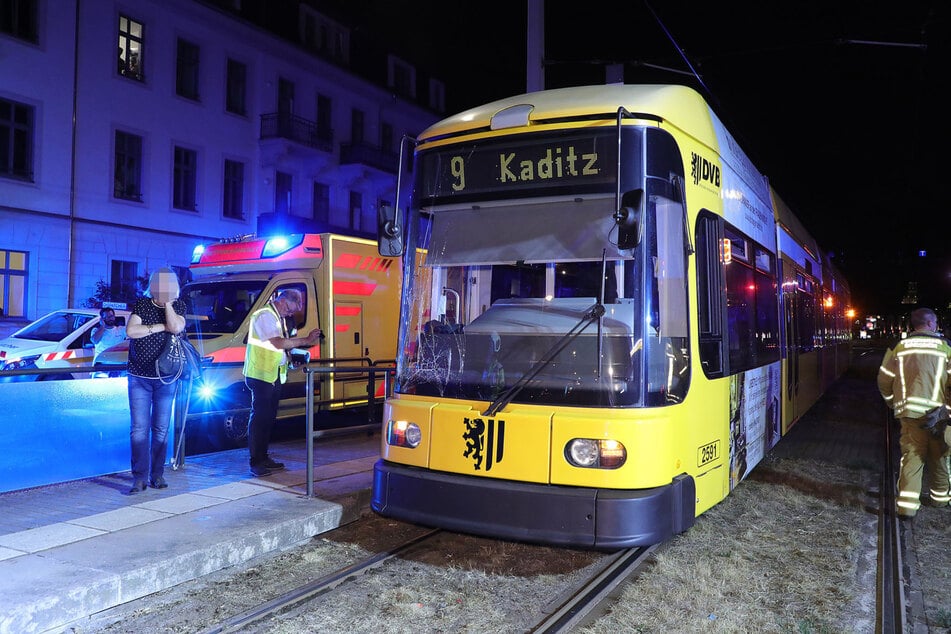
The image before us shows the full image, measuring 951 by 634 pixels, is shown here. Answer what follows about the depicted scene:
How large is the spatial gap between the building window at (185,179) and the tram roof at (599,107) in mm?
20529

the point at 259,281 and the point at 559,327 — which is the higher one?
the point at 259,281

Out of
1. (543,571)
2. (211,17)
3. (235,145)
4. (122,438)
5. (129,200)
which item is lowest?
(543,571)

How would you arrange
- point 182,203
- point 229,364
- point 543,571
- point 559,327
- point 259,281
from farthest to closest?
point 182,203 → point 259,281 → point 229,364 → point 543,571 → point 559,327

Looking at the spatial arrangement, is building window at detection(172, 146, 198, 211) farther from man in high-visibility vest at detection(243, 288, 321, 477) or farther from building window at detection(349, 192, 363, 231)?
man in high-visibility vest at detection(243, 288, 321, 477)

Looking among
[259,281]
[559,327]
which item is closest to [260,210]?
[259,281]

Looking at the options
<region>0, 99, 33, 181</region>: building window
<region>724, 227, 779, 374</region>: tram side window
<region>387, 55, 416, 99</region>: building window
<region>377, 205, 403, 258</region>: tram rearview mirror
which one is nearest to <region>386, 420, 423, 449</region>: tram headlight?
<region>377, 205, 403, 258</region>: tram rearview mirror

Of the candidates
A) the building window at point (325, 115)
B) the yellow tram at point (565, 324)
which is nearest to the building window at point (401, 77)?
the building window at point (325, 115)

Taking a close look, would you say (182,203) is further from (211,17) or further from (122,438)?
(122,438)

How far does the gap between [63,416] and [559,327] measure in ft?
14.9

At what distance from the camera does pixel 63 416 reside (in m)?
6.60

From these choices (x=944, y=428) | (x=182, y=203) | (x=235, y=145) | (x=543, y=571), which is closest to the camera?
(x=543, y=571)

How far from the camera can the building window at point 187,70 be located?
936 inches

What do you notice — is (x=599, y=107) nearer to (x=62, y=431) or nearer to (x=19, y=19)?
(x=62, y=431)

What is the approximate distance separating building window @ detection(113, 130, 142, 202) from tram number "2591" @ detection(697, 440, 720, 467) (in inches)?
818
